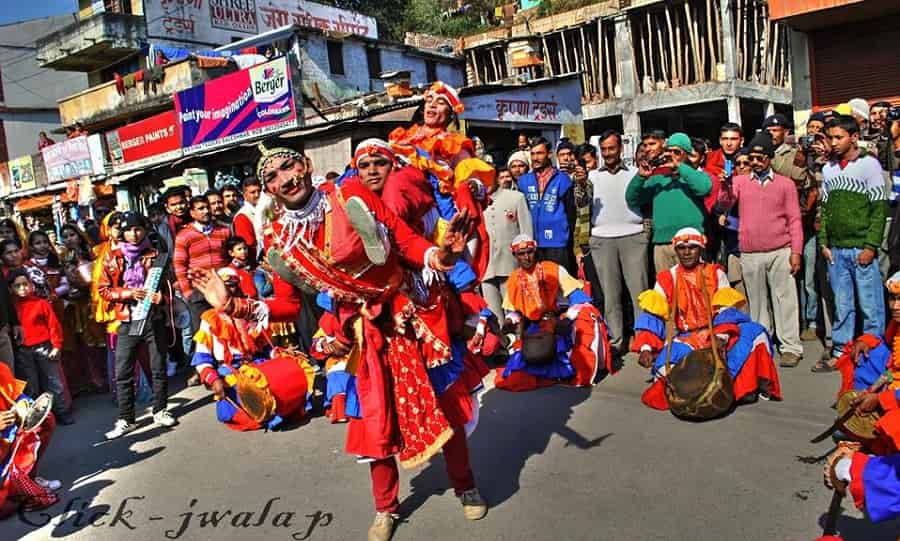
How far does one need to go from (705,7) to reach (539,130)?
494cm

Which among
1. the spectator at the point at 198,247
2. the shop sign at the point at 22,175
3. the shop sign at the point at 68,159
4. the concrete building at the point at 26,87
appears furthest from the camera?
the concrete building at the point at 26,87

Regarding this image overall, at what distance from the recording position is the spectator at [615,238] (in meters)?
6.32

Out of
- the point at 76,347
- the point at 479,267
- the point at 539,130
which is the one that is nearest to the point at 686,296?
the point at 479,267

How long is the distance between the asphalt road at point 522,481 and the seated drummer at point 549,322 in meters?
0.21

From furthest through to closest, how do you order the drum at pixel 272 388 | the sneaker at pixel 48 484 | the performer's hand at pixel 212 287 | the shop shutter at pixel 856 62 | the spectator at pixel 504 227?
the shop shutter at pixel 856 62 → the spectator at pixel 504 227 → the drum at pixel 272 388 → the sneaker at pixel 48 484 → the performer's hand at pixel 212 287

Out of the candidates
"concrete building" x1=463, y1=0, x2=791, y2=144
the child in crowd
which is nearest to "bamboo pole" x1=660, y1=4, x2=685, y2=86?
"concrete building" x1=463, y1=0, x2=791, y2=144

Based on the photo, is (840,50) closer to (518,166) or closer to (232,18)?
(518,166)

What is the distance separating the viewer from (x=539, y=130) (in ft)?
59.0

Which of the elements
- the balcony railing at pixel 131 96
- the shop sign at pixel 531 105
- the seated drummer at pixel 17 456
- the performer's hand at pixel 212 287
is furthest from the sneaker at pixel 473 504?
the balcony railing at pixel 131 96

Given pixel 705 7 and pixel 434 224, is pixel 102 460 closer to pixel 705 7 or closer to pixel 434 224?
pixel 434 224

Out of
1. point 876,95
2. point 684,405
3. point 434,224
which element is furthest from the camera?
point 876,95

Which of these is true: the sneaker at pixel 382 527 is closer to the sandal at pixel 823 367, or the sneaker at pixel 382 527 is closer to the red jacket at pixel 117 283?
the red jacket at pixel 117 283

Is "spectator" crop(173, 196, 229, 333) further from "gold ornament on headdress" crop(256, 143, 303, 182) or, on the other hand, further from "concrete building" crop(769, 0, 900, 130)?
"concrete building" crop(769, 0, 900, 130)

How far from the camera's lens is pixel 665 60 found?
1808 centimetres
